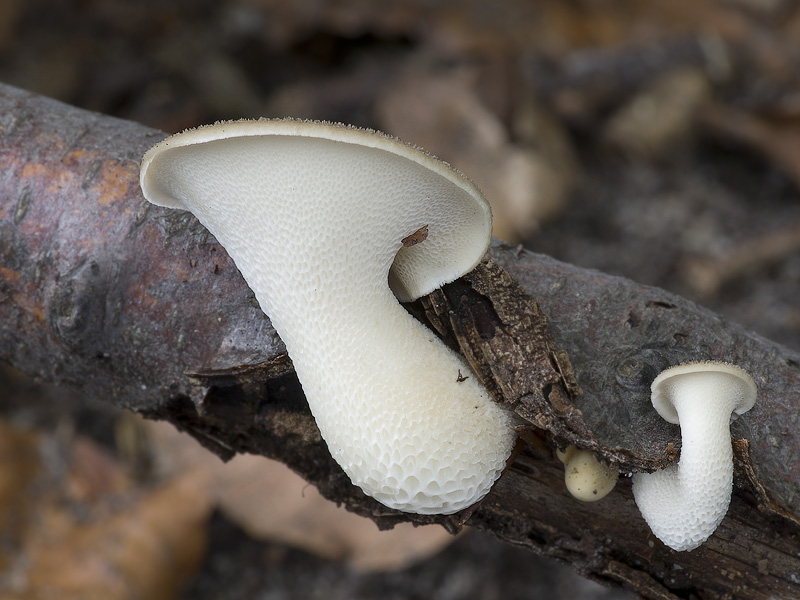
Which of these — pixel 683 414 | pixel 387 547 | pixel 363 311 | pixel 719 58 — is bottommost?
pixel 387 547

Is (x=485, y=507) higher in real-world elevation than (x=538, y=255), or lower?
lower

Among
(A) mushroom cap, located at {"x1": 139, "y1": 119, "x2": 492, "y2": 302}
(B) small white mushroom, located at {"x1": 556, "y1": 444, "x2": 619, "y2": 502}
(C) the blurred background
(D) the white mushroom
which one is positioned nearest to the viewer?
(A) mushroom cap, located at {"x1": 139, "y1": 119, "x2": 492, "y2": 302}

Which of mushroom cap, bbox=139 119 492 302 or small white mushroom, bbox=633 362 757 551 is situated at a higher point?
mushroom cap, bbox=139 119 492 302

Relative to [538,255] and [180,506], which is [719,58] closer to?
[538,255]

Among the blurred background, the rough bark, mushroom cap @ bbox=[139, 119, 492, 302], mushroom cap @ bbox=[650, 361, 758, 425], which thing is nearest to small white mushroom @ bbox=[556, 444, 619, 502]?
the rough bark

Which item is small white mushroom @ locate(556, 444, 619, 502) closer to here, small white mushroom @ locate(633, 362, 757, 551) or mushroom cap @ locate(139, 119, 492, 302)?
small white mushroom @ locate(633, 362, 757, 551)

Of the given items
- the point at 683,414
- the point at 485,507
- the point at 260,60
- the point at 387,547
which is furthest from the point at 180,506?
the point at 260,60
